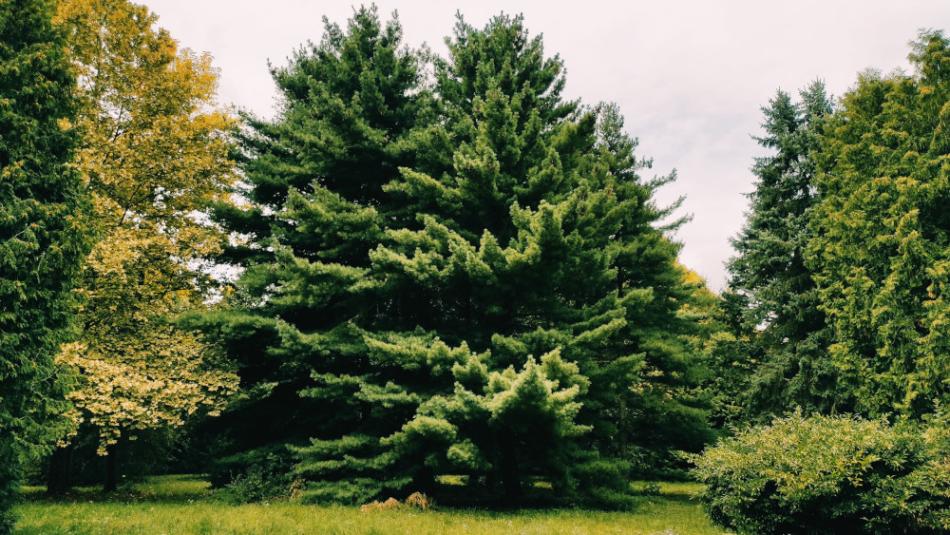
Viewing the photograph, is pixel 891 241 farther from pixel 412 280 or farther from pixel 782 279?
pixel 412 280

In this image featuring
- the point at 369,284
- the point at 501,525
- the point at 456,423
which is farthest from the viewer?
the point at 369,284

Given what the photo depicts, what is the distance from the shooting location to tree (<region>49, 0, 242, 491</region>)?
1314 centimetres

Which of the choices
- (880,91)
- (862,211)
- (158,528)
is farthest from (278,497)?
(880,91)

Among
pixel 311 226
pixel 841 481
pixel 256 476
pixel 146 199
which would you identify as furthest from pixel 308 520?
pixel 146 199

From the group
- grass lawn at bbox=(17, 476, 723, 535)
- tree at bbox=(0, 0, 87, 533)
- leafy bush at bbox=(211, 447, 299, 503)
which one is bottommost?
grass lawn at bbox=(17, 476, 723, 535)

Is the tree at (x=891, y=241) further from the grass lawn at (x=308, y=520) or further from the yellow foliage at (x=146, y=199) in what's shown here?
the yellow foliage at (x=146, y=199)

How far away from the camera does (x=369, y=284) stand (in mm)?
13430

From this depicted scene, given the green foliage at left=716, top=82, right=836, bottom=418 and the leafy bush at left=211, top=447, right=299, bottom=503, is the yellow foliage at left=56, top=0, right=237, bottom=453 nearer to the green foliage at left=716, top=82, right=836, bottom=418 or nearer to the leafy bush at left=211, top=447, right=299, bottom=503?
the leafy bush at left=211, top=447, right=299, bottom=503

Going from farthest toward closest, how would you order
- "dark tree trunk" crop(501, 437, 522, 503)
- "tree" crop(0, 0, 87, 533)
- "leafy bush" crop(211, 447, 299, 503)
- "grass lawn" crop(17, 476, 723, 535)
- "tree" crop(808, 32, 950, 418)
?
"tree" crop(808, 32, 950, 418)
"leafy bush" crop(211, 447, 299, 503)
"dark tree trunk" crop(501, 437, 522, 503)
"grass lawn" crop(17, 476, 723, 535)
"tree" crop(0, 0, 87, 533)

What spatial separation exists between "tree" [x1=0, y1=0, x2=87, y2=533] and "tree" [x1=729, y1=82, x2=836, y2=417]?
21776mm

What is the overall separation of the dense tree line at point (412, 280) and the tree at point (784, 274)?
0.88 ft

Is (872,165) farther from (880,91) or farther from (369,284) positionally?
(369,284)

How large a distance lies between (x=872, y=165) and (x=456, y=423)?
17707 mm

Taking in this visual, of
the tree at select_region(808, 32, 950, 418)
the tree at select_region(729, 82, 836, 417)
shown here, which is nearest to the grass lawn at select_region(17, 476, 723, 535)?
the tree at select_region(808, 32, 950, 418)
